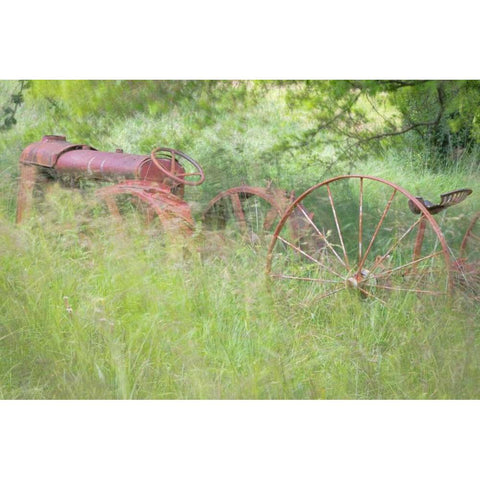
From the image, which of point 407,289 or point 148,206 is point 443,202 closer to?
point 407,289

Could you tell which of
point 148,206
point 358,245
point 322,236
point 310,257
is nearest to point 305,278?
point 310,257

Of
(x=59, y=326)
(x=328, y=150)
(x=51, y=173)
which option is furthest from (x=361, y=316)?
(x=51, y=173)

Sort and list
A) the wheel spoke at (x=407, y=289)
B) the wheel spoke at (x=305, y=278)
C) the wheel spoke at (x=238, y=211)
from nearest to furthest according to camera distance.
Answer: the wheel spoke at (x=407, y=289) < the wheel spoke at (x=305, y=278) < the wheel spoke at (x=238, y=211)

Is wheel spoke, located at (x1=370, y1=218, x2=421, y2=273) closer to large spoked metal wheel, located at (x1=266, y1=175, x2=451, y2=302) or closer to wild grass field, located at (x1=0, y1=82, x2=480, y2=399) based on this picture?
large spoked metal wheel, located at (x1=266, y1=175, x2=451, y2=302)

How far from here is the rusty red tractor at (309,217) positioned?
3.63m

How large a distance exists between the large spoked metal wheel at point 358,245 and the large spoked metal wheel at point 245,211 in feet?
0.32

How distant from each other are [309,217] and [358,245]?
26 cm

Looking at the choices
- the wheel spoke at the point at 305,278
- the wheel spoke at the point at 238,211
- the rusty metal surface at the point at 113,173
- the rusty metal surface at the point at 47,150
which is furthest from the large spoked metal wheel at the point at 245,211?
the rusty metal surface at the point at 47,150

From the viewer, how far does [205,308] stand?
367 cm

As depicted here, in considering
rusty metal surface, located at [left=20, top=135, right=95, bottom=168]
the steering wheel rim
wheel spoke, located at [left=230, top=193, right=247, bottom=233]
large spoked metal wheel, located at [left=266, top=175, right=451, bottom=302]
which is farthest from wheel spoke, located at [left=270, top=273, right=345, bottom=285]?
rusty metal surface, located at [left=20, top=135, right=95, bottom=168]

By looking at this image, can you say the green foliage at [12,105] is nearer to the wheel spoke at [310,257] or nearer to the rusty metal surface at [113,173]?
the rusty metal surface at [113,173]

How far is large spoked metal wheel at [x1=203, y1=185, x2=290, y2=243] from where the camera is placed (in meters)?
3.88

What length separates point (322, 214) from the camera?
12.7ft

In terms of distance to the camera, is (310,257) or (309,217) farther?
(309,217)
